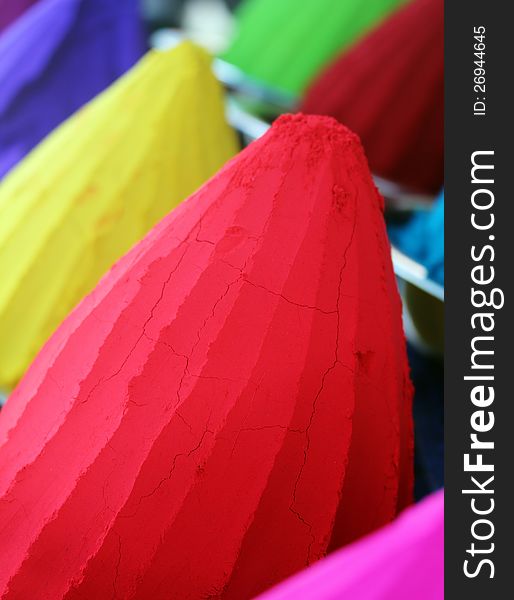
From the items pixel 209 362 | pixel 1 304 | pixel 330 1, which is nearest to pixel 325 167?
pixel 209 362

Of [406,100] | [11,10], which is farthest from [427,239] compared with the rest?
[11,10]

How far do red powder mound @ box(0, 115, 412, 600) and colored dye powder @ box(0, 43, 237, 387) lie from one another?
97mm

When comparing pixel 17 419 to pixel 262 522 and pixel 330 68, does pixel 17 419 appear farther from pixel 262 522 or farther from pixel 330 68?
pixel 330 68

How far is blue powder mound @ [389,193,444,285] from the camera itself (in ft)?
1.74

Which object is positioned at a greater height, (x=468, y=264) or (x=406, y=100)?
(x=406, y=100)

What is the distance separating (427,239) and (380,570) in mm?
339

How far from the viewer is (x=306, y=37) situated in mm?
783

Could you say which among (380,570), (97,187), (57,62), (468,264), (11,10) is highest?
(11,10)

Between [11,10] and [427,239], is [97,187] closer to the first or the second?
[427,239]

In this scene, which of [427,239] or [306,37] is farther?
[306,37]

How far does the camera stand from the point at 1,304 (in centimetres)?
48

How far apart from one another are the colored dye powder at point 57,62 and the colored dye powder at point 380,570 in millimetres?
421

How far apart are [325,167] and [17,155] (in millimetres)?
307

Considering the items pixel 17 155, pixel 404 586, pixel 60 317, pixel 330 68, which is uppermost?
pixel 330 68
